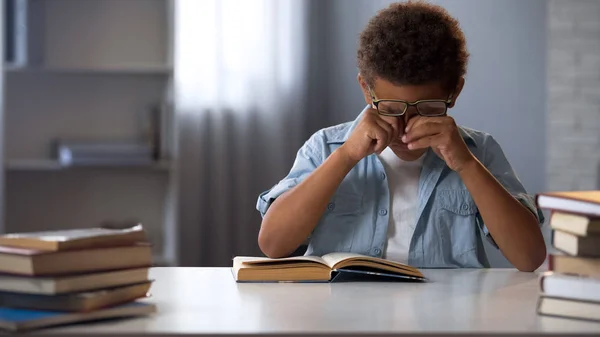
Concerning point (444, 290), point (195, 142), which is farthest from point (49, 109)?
point (444, 290)

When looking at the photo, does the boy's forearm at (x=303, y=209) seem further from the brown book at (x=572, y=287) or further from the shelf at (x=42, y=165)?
the shelf at (x=42, y=165)

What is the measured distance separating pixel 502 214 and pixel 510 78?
5.90 feet

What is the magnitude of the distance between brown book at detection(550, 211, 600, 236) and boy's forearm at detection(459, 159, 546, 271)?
0.47 meters

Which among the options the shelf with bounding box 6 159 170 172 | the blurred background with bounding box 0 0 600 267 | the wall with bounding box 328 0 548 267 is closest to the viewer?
the shelf with bounding box 6 159 170 172

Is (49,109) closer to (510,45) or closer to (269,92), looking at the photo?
(269,92)

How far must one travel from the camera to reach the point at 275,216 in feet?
5.73

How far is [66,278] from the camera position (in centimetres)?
110

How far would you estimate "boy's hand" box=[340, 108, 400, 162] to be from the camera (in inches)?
66.1

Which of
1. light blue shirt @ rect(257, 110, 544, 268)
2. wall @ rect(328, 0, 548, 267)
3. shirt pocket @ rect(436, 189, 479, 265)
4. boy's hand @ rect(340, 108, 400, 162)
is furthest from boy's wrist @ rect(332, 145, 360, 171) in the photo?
wall @ rect(328, 0, 548, 267)

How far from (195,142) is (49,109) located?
535mm

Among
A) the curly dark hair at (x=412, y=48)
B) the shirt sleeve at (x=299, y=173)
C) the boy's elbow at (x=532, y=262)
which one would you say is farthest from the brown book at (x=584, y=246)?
→ the shirt sleeve at (x=299, y=173)

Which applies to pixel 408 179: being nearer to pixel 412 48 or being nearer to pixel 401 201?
pixel 401 201

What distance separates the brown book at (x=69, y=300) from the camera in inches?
43.3

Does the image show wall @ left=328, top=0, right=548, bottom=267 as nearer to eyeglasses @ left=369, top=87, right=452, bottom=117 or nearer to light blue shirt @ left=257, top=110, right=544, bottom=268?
light blue shirt @ left=257, top=110, right=544, bottom=268
